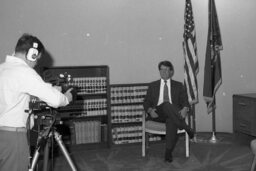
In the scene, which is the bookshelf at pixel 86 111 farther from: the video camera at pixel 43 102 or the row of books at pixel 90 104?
the video camera at pixel 43 102

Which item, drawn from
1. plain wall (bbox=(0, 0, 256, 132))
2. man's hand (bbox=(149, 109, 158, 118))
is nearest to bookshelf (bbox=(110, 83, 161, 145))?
plain wall (bbox=(0, 0, 256, 132))

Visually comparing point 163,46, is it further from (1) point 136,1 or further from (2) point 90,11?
(2) point 90,11

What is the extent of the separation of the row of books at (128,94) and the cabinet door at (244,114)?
5.11 feet

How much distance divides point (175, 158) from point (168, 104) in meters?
0.78

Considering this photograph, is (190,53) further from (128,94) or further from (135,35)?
(128,94)

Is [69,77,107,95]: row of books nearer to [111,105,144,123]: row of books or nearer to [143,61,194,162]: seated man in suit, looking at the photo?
[111,105,144,123]: row of books

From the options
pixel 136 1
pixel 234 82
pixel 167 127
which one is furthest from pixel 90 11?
pixel 234 82

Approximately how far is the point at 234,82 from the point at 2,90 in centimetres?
498

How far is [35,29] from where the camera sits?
18.8 feet

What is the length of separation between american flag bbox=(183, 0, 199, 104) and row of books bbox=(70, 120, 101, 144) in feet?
5.39

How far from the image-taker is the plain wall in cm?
574

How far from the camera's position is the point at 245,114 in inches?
232

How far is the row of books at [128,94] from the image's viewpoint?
591 centimetres

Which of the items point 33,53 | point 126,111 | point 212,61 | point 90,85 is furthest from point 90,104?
point 33,53
